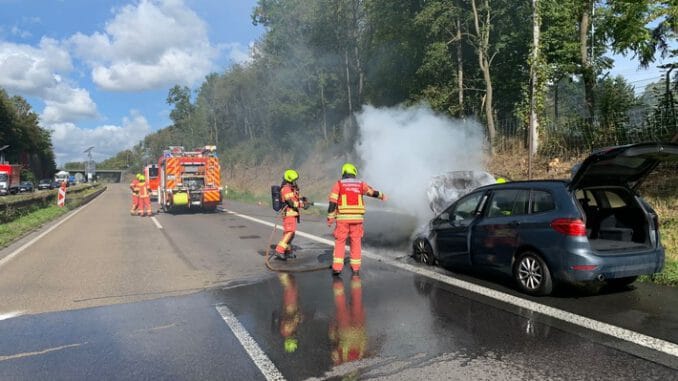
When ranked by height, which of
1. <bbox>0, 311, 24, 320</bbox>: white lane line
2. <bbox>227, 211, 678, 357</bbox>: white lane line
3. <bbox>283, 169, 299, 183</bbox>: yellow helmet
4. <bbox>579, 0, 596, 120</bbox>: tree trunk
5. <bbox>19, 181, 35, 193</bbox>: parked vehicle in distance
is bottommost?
<bbox>0, 311, 24, 320</bbox>: white lane line

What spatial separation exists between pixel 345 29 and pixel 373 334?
100 feet

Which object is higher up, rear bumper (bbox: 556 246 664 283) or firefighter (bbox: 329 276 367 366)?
rear bumper (bbox: 556 246 664 283)

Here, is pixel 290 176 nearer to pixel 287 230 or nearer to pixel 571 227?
pixel 287 230

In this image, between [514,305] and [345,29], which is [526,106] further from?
[345,29]

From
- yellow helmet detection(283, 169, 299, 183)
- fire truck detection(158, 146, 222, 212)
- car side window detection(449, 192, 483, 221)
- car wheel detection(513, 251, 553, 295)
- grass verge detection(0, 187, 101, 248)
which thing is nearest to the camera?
car wheel detection(513, 251, 553, 295)

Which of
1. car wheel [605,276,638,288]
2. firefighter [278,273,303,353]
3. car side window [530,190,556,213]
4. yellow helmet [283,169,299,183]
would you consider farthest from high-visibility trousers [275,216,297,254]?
car wheel [605,276,638,288]

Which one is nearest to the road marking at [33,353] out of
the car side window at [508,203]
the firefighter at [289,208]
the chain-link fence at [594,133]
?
the firefighter at [289,208]

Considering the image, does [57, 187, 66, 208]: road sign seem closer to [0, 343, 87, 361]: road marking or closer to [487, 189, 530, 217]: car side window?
[0, 343, 87, 361]: road marking

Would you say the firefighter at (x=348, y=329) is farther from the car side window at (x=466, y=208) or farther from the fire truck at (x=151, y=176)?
the fire truck at (x=151, y=176)

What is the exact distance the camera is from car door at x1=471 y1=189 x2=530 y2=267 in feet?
19.8

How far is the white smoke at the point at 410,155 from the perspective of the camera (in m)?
13.3

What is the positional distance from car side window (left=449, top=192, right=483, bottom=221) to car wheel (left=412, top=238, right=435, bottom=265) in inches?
30.4

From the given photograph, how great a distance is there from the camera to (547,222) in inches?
220

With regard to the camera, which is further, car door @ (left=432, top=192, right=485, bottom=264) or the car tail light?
car door @ (left=432, top=192, right=485, bottom=264)
